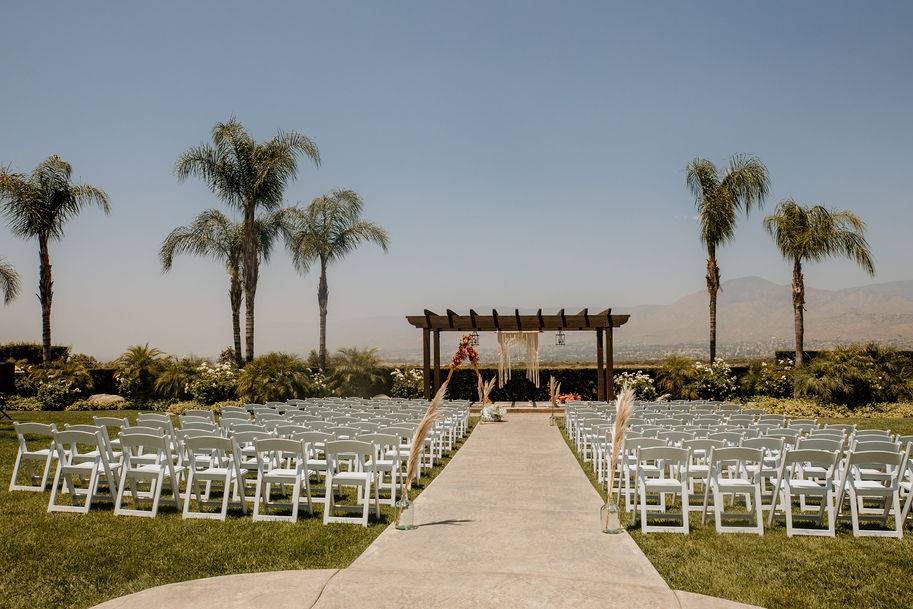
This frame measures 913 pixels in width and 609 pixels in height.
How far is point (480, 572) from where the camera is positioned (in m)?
6.02

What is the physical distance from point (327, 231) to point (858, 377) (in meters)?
20.3

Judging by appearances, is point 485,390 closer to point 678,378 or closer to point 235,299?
point 678,378

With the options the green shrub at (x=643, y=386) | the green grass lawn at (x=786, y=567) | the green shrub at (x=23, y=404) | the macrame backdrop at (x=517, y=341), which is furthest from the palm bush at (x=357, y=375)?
the green grass lawn at (x=786, y=567)

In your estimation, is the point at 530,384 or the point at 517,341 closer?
the point at 517,341

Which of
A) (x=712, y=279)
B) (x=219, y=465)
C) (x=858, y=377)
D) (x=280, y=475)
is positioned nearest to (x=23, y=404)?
(x=219, y=465)

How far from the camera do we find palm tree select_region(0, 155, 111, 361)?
89.0 ft

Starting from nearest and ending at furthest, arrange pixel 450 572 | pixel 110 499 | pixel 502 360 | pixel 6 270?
pixel 450 572, pixel 110 499, pixel 502 360, pixel 6 270

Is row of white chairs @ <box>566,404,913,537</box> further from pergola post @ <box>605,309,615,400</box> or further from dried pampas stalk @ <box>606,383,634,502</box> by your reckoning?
pergola post @ <box>605,309,615,400</box>

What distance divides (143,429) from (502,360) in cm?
1774

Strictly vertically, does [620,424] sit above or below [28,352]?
below

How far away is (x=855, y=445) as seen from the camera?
8.61 metres

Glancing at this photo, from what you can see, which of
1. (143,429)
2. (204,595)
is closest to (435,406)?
(204,595)

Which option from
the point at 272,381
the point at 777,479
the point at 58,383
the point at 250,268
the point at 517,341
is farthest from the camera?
the point at 250,268

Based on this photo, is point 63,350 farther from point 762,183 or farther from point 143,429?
point 762,183
